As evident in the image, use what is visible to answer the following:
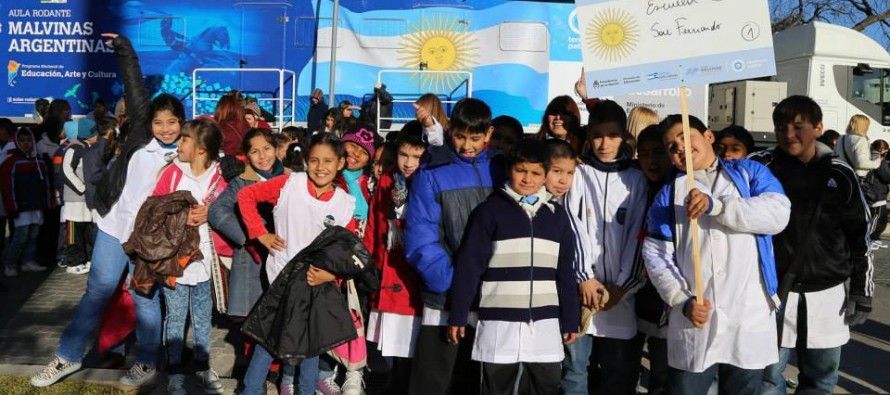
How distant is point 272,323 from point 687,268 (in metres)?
2.32

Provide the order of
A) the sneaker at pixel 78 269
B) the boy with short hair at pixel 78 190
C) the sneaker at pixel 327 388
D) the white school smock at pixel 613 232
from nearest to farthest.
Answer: the white school smock at pixel 613 232 < the sneaker at pixel 327 388 < the boy with short hair at pixel 78 190 < the sneaker at pixel 78 269

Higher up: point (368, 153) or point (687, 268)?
point (368, 153)

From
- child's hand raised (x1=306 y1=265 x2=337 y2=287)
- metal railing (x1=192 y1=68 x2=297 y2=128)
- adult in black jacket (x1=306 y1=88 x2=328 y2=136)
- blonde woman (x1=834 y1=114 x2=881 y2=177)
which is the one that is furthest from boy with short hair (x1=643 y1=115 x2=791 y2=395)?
metal railing (x1=192 y1=68 x2=297 y2=128)

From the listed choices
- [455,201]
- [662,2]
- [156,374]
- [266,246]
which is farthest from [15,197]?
[662,2]

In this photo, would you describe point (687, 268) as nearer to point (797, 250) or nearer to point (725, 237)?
point (725, 237)

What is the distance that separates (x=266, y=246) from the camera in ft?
14.7

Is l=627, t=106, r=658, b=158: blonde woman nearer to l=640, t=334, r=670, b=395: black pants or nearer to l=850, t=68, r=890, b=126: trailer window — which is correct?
l=640, t=334, r=670, b=395: black pants

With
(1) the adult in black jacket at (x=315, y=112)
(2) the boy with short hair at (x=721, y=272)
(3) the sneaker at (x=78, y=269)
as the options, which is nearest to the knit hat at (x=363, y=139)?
(2) the boy with short hair at (x=721, y=272)

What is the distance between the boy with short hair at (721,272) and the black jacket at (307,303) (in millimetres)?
1627

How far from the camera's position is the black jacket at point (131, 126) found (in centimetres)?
483

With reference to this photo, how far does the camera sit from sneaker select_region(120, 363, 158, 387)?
4840 millimetres

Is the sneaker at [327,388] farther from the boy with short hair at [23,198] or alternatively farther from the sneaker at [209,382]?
the boy with short hair at [23,198]

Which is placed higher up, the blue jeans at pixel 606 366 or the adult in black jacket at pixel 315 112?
the adult in black jacket at pixel 315 112

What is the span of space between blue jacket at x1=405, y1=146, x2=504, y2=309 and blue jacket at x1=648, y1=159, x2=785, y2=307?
0.85 m
